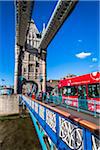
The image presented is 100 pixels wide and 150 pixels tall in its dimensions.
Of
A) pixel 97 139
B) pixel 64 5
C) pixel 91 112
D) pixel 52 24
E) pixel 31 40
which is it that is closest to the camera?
pixel 97 139

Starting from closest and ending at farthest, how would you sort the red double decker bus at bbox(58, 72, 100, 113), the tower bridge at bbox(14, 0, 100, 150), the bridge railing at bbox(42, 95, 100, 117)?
the tower bridge at bbox(14, 0, 100, 150) → the bridge railing at bbox(42, 95, 100, 117) → the red double decker bus at bbox(58, 72, 100, 113)

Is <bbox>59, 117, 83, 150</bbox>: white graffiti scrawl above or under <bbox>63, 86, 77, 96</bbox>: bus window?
under

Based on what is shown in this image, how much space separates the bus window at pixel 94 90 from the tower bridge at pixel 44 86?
202 centimetres

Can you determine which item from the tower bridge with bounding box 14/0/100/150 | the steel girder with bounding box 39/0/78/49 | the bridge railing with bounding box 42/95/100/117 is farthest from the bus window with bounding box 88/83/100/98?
the steel girder with bounding box 39/0/78/49

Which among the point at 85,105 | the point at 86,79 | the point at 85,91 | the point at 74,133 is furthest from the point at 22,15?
the point at 74,133

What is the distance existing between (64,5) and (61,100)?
47.7 ft

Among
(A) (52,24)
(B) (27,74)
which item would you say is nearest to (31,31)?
(B) (27,74)

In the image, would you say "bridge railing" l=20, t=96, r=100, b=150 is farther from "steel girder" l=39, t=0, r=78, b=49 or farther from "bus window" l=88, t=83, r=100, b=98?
"steel girder" l=39, t=0, r=78, b=49

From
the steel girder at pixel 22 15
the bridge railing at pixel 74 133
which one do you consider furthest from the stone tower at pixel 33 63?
the bridge railing at pixel 74 133

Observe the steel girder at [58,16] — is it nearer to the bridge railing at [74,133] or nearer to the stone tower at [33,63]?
the stone tower at [33,63]

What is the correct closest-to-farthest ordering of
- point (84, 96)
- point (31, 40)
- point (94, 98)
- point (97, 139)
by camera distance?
point (97, 139)
point (94, 98)
point (84, 96)
point (31, 40)

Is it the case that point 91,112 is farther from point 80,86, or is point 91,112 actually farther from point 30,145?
point 30,145

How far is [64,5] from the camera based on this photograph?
26781mm

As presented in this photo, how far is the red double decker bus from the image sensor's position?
41.7ft
